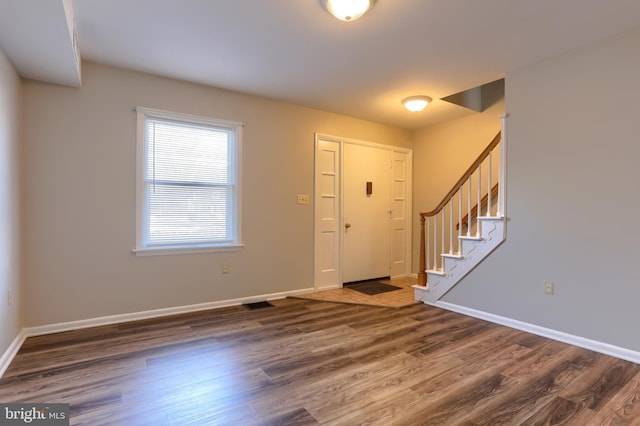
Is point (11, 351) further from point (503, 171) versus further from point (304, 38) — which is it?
point (503, 171)

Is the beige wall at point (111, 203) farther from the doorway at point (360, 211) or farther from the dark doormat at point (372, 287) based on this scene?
the dark doormat at point (372, 287)

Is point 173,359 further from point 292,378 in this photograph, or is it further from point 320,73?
point 320,73

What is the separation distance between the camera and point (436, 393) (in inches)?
78.6

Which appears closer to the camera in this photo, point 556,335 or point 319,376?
point 319,376

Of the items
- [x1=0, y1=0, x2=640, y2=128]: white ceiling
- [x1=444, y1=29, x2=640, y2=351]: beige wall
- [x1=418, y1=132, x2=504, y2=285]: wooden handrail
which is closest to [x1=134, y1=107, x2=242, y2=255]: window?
[x1=0, y1=0, x2=640, y2=128]: white ceiling

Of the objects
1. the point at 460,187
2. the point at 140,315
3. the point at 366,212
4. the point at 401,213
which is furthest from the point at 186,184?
the point at 401,213

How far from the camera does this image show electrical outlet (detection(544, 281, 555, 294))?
9.50ft

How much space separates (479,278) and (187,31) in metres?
3.50

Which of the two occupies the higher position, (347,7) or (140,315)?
(347,7)

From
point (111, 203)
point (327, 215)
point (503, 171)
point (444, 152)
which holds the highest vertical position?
point (444, 152)

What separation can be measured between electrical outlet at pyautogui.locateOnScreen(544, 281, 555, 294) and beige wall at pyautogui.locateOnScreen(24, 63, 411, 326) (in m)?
2.80

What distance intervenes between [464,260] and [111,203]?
3614 millimetres

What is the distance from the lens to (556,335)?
9.36 feet

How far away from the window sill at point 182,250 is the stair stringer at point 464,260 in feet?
7.43
